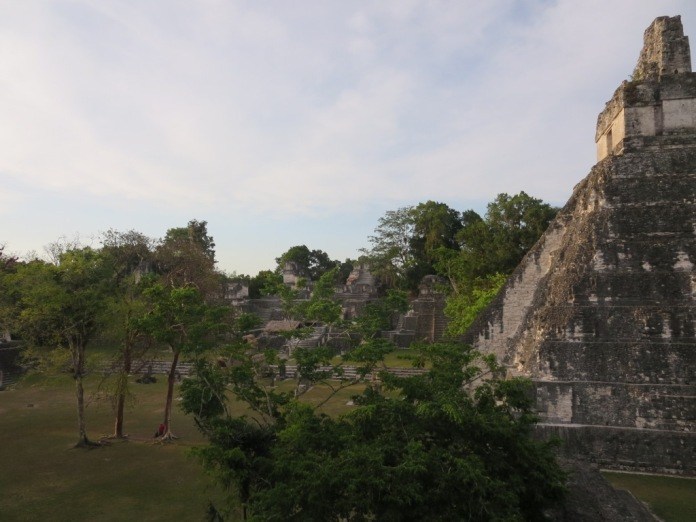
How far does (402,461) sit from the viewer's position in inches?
181

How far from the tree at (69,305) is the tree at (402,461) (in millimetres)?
7804

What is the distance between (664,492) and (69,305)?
13.3m

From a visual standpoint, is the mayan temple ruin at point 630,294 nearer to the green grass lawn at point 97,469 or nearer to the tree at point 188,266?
→ the green grass lawn at point 97,469

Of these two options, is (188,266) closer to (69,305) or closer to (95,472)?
(69,305)

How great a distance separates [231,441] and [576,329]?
694 centimetres

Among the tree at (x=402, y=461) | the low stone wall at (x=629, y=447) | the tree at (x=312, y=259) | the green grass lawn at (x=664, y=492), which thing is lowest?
the green grass lawn at (x=664, y=492)

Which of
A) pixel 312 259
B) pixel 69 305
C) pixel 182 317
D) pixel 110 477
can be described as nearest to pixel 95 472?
pixel 110 477

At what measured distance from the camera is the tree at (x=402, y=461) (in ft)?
14.1

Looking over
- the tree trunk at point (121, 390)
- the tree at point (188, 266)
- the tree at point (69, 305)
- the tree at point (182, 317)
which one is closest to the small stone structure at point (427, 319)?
the tree at point (188, 266)

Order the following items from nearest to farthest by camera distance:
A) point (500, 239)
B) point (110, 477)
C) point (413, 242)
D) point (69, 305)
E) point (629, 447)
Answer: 1. point (629, 447)
2. point (110, 477)
3. point (69, 305)
4. point (500, 239)
5. point (413, 242)

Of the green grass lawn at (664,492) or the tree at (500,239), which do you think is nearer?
the green grass lawn at (664,492)

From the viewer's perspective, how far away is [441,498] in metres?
4.40

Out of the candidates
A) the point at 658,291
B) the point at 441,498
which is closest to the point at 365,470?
the point at 441,498

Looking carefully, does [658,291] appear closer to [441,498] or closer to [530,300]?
[530,300]
